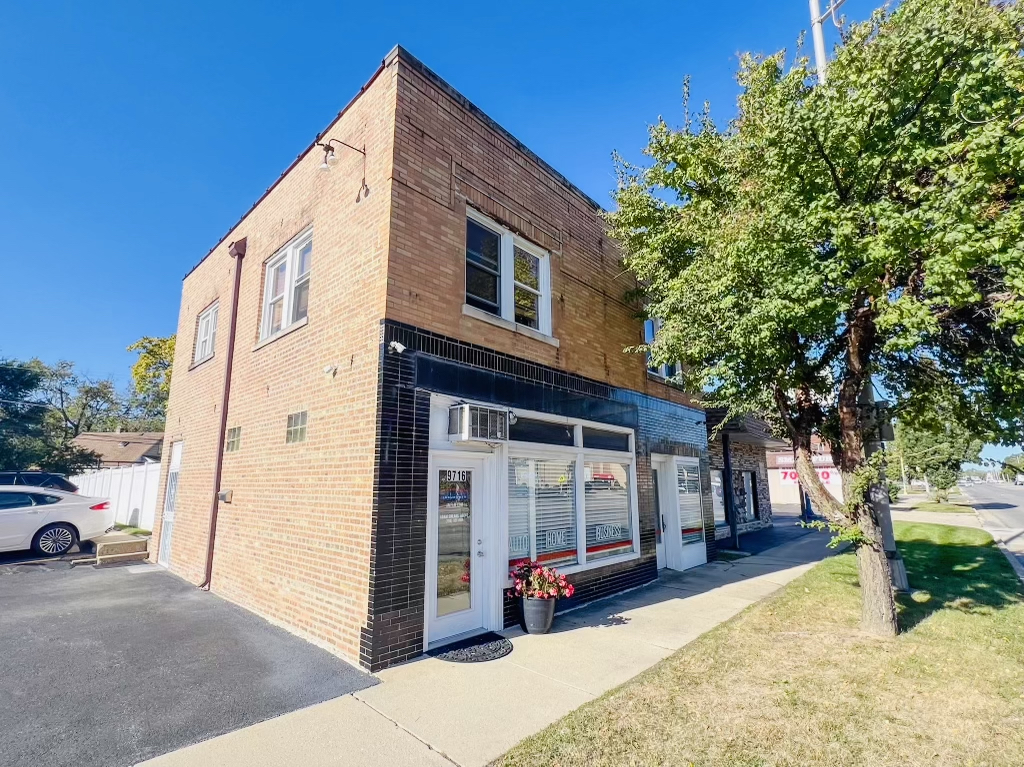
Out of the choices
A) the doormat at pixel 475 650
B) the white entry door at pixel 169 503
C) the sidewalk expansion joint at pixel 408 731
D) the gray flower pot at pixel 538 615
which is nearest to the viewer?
the sidewalk expansion joint at pixel 408 731

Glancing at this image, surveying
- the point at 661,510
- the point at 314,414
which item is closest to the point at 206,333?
the point at 314,414

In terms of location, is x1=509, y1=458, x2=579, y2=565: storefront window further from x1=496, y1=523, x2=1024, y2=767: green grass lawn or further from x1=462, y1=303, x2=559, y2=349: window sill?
x1=496, y1=523, x2=1024, y2=767: green grass lawn

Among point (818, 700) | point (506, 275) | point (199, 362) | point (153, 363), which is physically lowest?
point (818, 700)

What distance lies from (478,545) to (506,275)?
13.4 ft

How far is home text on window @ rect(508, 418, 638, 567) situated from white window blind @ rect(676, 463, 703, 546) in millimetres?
2577

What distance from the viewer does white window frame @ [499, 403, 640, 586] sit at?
729cm

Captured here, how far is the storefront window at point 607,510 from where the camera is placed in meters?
8.51

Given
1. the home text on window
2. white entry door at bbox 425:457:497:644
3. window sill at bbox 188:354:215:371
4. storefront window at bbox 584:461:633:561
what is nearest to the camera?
white entry door at bbox 425:457:497:644

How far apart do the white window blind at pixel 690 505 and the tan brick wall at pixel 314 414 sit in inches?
316

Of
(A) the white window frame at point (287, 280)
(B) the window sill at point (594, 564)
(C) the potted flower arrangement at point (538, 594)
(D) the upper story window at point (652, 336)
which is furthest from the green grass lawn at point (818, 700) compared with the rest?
(A) the white window frame at point (287, 280)

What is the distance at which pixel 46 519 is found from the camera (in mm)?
12047

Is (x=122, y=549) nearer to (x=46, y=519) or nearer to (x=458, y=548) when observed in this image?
(x=46, y=519)

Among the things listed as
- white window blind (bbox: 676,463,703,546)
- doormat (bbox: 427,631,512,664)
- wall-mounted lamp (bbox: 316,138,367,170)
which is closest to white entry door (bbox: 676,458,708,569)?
white window blind (bbox: 676,463,703,546)

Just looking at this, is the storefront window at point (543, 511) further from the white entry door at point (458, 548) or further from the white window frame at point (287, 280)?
the white window frame at point (287, 280)
